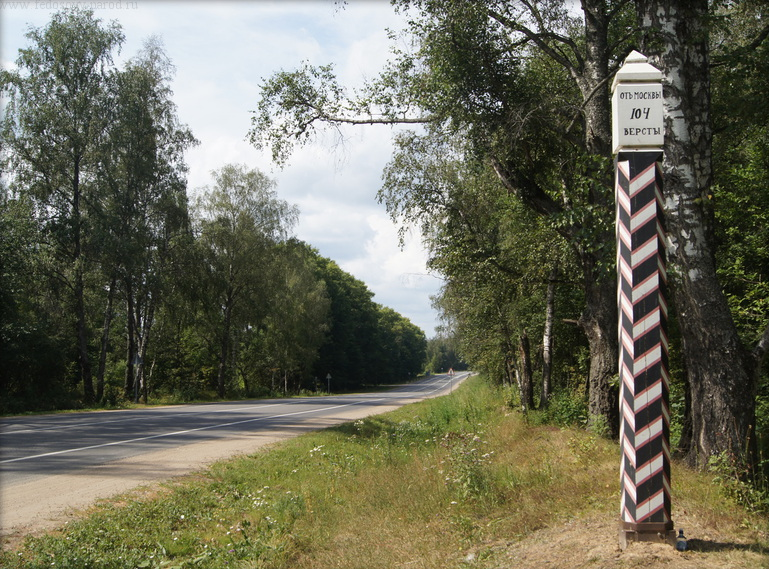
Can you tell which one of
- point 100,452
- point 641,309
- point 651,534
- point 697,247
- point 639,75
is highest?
point 639,75

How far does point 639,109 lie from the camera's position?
483cm

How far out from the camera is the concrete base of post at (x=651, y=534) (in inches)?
175

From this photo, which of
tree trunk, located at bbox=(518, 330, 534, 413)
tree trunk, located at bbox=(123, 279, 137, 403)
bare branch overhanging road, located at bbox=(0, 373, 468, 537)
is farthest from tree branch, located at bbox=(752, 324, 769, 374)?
tree trunk, located at bbox=(123, 279, 137, 403)

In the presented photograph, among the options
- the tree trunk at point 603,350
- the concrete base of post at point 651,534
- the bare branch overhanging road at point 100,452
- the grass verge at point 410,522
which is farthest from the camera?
the tree trunk at point 603,350

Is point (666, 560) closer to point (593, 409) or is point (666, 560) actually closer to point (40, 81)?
point (593, 409)

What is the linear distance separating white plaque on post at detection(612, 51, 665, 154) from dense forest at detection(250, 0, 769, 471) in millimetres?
2166

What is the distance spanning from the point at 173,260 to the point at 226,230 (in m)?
8.03

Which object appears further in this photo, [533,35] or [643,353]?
[533,35]

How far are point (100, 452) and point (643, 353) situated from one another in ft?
34.3

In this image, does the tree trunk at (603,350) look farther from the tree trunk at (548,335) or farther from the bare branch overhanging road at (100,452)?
the bare branch overhanging road at (100,452)

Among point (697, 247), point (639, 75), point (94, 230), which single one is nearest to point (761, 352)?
point (697, 247)

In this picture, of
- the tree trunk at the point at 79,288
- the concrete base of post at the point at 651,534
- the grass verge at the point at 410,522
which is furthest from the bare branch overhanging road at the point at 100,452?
the tree trunk at the point at 79,288

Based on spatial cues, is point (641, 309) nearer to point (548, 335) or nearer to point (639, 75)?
point (639, 75)

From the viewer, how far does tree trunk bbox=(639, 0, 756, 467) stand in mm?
6242
